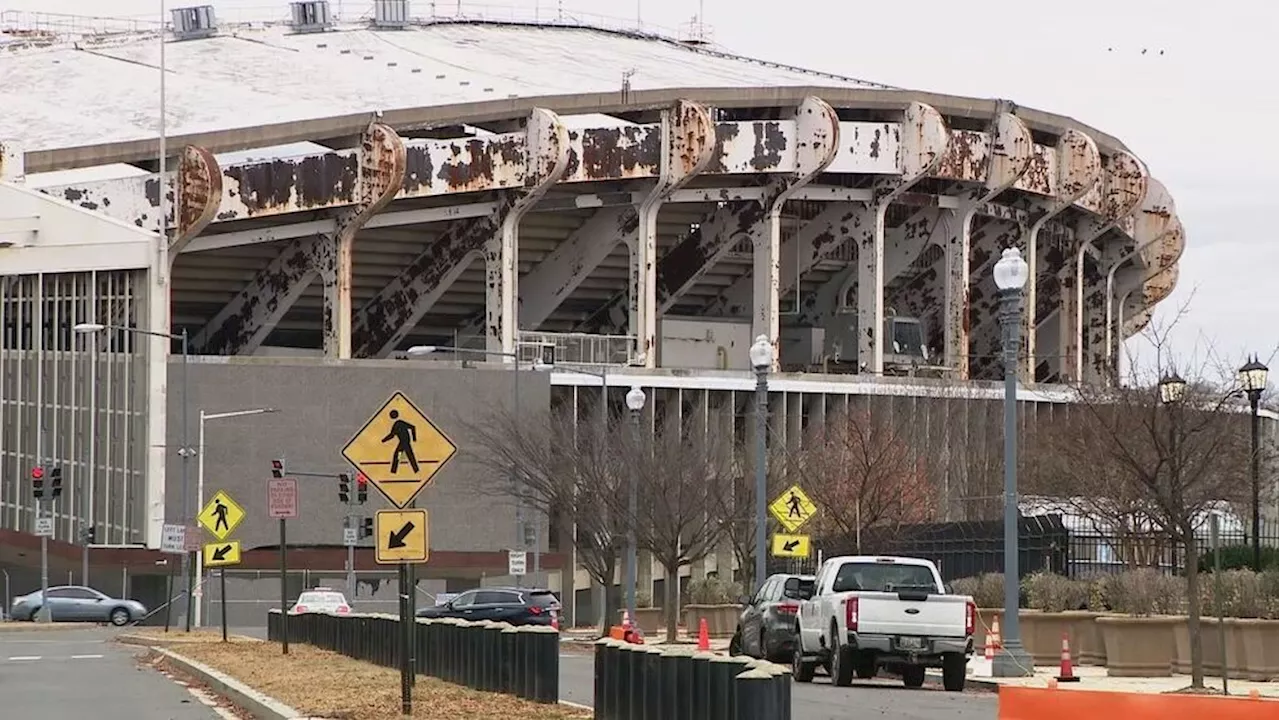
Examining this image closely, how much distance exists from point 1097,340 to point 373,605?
4943cm

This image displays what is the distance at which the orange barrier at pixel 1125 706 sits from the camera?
43.8ft

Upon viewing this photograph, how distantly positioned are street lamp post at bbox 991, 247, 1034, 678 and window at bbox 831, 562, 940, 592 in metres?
2.69

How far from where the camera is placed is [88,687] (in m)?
33.5

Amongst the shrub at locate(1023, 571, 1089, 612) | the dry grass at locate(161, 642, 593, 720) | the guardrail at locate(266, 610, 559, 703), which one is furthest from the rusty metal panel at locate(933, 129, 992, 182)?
the guardrail at locate(266, 610, 559, 703)

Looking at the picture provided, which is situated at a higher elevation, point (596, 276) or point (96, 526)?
point (596, 276)

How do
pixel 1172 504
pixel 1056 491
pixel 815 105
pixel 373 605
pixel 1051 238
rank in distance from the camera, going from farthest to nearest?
pixel 1051 238 < pixel 815 105 < pixel 373 605 < pixel 1056 491 < pixel 1172 504

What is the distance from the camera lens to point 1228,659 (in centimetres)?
3538

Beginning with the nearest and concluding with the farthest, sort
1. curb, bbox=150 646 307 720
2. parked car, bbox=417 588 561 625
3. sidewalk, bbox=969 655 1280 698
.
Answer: curb, bbox=150 646 307 720 → sidewalk, bbox=969 655 1280 698 → parked car, bbox=417 588 561 625

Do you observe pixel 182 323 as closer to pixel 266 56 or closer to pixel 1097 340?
pixel 266 56

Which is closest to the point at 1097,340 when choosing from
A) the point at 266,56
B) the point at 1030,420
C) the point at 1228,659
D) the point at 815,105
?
the point at 1030,420

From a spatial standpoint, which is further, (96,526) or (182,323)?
(182,323)

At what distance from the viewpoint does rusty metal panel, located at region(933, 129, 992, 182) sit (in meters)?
99.8

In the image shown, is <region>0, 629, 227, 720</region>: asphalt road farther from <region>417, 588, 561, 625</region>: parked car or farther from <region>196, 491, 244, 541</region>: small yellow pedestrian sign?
<region>417, 588, 561, 625</region>: parked car

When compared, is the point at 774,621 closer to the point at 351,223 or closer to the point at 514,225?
the point at 351,223
